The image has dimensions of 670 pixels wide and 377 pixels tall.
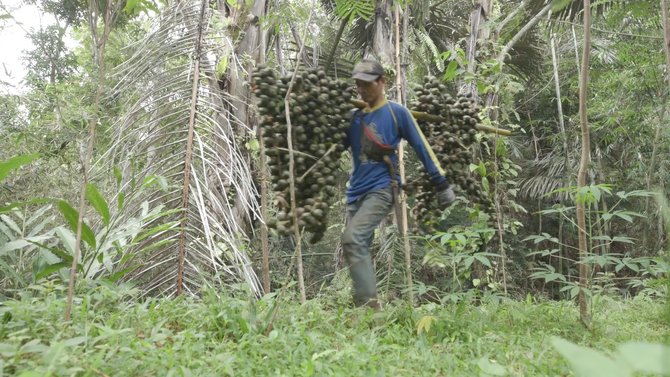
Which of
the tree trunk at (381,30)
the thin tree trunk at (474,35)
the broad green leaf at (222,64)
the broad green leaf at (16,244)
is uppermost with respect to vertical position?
the tree trunk at (381,30)

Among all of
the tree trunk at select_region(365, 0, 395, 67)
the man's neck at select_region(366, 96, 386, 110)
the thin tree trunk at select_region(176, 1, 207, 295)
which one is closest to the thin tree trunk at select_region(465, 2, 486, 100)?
the tree trunk at select_region(365, 0, 395, 67)

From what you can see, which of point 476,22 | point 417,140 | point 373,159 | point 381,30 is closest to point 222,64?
point 373,159

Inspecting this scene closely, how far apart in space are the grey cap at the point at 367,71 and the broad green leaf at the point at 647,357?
109 inches

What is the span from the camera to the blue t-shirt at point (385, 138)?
3.25m

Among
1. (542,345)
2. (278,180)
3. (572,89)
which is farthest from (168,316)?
(572,89)

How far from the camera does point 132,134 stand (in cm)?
401

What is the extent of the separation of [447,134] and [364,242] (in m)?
0.95

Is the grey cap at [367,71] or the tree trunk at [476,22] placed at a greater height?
the tree trunk at [476,22]

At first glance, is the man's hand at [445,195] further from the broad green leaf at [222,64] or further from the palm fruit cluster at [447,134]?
the broad green leaf at [222,64]

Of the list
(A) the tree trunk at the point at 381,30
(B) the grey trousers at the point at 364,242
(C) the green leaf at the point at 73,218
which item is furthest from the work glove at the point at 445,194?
(A) the tree trunk at the point at 381,30

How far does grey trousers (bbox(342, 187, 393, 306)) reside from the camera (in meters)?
3.11

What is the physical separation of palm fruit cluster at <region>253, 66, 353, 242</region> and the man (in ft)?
0.81

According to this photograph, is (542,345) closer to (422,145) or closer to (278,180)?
(422,145)

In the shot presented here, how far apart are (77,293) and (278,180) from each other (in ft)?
3.94
